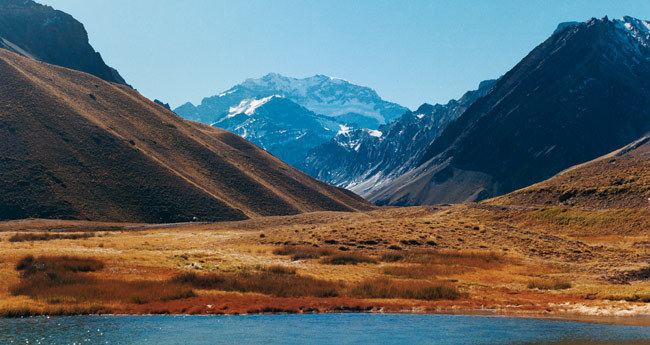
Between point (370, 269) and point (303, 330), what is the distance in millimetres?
33794

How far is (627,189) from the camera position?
12600 cm

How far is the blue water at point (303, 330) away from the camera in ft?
141

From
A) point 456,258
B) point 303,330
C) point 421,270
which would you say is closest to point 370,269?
point 421,270

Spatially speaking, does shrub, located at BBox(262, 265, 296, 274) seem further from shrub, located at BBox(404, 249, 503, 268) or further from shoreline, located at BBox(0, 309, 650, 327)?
shrub, located at BBox(404, 249, 503, 268)

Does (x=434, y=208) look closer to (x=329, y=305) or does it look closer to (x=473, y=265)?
(x=473, y=265)

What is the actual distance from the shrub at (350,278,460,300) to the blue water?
31.4ft

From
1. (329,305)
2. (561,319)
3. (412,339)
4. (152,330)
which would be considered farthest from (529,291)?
(152,330)

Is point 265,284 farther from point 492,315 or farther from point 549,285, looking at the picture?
point 549,285

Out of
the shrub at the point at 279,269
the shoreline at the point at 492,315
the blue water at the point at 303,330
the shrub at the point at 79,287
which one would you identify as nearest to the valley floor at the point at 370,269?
the shrub at the point at 79,287

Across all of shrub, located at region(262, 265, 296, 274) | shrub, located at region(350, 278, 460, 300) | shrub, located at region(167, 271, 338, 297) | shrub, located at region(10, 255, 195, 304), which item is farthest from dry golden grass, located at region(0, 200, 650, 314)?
shrub, located at region(10, 255, 195, 304)

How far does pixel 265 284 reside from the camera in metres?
65.7

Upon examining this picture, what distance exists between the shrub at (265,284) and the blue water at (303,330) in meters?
9.61

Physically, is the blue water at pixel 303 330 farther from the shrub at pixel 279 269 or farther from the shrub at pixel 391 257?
the shrub at pixel 391 257

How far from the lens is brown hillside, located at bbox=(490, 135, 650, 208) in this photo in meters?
123
